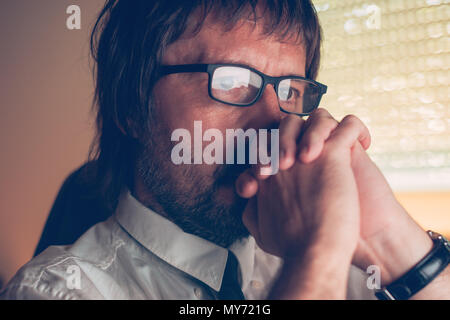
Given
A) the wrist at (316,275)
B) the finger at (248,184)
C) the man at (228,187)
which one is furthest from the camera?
the finger at (248,184)

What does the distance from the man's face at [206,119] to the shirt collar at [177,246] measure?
0.05 m

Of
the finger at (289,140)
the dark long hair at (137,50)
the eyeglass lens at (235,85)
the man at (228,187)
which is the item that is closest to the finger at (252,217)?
the man at (228,187)

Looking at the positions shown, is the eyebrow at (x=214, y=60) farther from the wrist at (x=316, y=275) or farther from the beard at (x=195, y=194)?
the wrist at (x=316, y=275)

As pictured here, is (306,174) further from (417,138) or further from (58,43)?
(58,43)

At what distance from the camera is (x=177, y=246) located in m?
0.96

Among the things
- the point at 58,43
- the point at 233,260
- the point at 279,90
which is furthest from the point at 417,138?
the point at 58,43

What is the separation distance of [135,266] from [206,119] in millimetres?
434

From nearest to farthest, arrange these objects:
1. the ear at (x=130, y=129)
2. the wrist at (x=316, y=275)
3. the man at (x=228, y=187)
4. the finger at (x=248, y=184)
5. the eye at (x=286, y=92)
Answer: the wrist at (x=316, y=275) → the man at (x=228, y=187) → the finger at (x=248, y=184) → the eye at (x=286, y=92) → the ear at (x=130, y=129)

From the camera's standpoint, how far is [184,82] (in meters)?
1.01

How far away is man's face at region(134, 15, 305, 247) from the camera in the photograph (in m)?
0.95

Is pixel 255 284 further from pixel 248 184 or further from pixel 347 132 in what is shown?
pixel 347 132

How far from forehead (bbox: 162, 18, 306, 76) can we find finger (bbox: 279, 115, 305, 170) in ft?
0.84

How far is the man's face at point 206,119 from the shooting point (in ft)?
3.13
